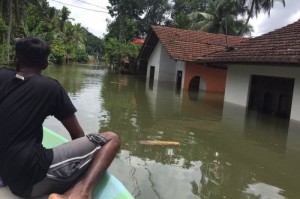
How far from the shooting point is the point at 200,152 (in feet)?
24.2

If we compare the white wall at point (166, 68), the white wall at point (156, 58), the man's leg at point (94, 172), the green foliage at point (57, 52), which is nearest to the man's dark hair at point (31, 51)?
the man's leg at point (94, 172)

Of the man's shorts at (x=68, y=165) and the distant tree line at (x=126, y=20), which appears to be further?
the distant tree line at (x=126, y=20)

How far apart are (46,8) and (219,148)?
3821 centimetres

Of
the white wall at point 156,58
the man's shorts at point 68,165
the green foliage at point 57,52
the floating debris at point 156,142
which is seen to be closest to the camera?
the man's shorts at point 68,165

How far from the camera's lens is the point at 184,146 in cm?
776

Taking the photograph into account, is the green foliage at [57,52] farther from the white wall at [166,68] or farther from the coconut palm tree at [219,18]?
the white wall at [166,68]

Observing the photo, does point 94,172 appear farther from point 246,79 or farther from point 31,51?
point 246,79

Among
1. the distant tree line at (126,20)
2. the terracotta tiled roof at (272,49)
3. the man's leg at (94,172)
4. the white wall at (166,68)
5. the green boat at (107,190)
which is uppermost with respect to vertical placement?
the distant tree line at (126,20)

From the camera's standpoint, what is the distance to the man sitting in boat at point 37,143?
9.16ft

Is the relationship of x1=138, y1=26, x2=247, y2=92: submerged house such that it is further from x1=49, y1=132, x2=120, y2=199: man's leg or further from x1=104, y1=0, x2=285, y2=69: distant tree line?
x1=49, y1=132, x2=120, y2=199: man's leg

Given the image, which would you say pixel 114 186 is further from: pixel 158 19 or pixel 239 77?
pixel 158 19

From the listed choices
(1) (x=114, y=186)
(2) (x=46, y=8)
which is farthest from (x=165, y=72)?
(1) (x=114, y=186)

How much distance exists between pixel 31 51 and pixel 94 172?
3.56 feet

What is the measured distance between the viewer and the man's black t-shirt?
278 centimetres
